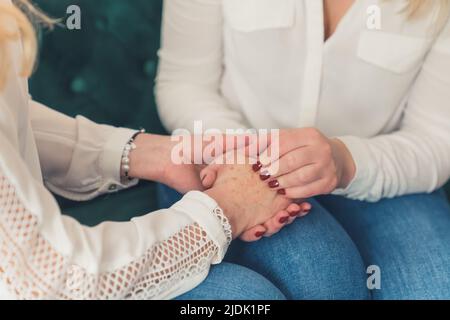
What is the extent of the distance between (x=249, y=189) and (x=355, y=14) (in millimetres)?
286

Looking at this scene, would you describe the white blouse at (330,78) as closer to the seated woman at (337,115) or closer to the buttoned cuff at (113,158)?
the seated woman at (337,115)

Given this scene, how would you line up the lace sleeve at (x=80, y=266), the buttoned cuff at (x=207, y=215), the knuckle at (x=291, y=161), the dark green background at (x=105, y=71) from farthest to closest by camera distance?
the dark green background at (x=105, y=71) < the knuckle at (x=291, y=161) < the buttoned cuff at (x=207, y=215) < the lace sleeve at (x=80, y=266)

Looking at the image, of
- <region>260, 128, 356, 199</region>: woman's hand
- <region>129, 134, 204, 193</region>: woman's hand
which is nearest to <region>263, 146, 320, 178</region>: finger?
<region>260, 128, 356, 199</region>: woman's hand

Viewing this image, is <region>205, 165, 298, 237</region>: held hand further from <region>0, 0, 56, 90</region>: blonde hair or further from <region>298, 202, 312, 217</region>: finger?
<region>0, 0, 56, 90</region>: blonde hair

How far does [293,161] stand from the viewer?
0.76 metres

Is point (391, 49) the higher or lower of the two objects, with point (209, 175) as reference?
higher

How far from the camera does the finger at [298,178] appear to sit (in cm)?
77

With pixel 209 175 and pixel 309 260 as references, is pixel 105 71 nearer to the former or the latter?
pixel 209 175

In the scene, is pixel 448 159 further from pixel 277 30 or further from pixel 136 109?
pixel 136 109

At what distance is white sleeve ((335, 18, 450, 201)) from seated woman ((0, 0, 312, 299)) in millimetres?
137

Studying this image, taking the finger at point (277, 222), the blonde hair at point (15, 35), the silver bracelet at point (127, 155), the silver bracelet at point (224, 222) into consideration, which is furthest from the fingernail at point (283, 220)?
the blonde hair at point (15, 35)

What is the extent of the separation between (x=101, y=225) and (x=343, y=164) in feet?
1.14

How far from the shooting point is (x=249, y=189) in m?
0.77

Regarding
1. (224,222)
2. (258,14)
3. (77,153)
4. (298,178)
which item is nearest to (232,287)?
(224,222)
